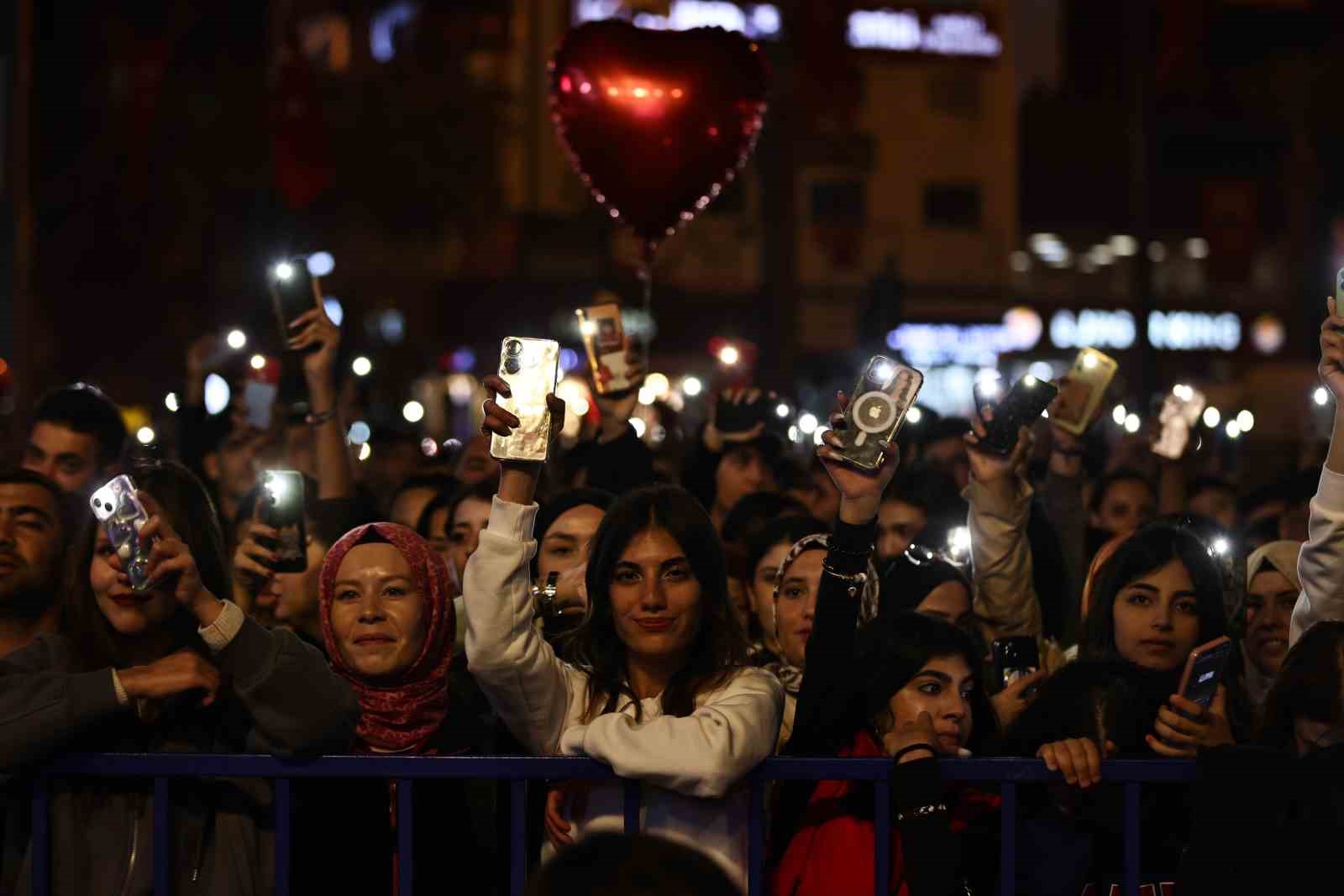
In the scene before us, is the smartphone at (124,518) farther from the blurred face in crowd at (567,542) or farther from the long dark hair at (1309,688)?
the long dark hair at (1309,688)

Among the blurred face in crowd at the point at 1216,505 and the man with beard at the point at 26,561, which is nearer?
the man with beard at the point at 26,561

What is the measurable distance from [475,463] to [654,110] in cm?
191

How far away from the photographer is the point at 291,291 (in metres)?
6.83

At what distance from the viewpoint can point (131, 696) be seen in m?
4.30

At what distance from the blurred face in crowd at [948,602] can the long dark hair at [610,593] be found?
1208 mm

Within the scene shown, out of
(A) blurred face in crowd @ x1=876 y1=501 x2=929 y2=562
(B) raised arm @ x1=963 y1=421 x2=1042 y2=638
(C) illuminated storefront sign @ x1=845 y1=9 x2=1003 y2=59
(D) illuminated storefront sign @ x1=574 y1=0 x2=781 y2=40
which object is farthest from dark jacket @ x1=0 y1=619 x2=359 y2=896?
(C) illuminated storefront sign @ x1=845 y1=9 x2=1003 y2=59

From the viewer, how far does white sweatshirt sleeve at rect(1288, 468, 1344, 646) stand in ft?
15.1

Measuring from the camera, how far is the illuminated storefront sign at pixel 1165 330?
4812cm

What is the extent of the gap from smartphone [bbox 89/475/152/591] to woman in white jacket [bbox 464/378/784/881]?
0.71 metres

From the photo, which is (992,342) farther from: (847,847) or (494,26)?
(847,847)

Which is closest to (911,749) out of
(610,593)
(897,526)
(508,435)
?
(610,593)

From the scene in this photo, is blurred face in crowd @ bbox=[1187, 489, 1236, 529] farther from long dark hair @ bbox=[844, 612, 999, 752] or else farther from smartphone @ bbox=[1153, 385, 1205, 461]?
long dark hair @ bbox=[844, 612, 999, 752]

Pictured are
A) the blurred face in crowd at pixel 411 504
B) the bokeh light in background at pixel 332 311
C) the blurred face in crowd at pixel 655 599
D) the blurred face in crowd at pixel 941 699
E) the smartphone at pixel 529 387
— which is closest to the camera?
the smartphone at pixel 529 387

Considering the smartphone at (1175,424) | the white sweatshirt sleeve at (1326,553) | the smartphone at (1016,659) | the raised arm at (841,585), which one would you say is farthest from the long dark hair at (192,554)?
the smartphone at (1175,424)
